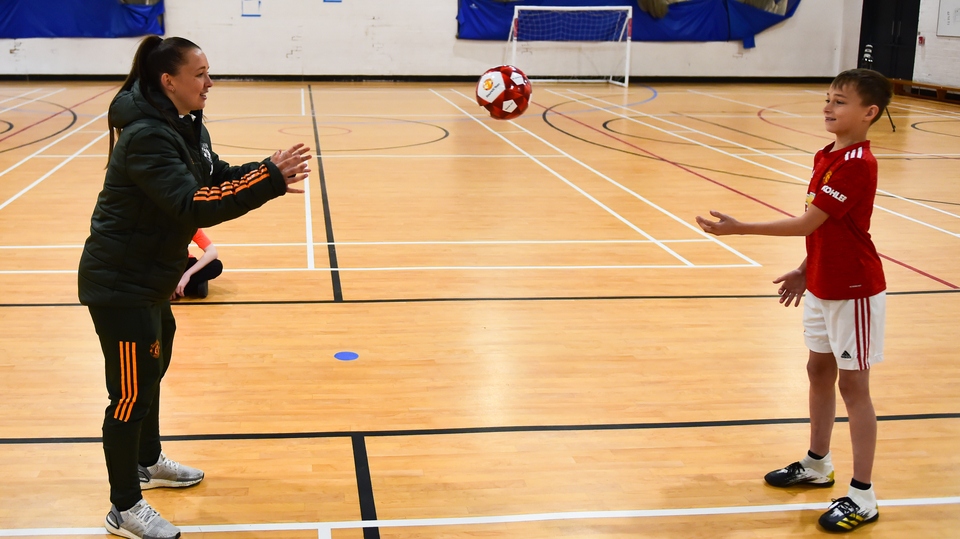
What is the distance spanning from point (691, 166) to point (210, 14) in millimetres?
13274

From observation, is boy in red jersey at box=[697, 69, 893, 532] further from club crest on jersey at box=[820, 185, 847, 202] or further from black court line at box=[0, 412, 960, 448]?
black court line at box=[0, 412, 960, 448]

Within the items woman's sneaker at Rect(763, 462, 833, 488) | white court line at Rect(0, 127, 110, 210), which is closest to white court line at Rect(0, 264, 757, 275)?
white court line at Rect(0, 127, 110, 210)

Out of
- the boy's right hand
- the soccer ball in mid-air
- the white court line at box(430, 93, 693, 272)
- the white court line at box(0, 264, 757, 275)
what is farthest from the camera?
the soccer ball in mid-air

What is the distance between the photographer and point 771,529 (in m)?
3.50

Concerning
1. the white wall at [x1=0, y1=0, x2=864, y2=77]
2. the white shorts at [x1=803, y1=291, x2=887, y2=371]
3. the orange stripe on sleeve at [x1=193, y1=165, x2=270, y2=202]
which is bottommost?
the white shorts at [x1=803, y1=291, x2=887, y2=371]

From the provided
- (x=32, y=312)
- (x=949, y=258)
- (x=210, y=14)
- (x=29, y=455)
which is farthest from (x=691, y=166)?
(x=210, y=14)

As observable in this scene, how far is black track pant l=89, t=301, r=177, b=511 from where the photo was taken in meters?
3.18

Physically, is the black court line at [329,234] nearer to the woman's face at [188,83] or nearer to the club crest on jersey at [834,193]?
the woman's face at [188,83]

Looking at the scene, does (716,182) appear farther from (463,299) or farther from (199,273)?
(199,273)

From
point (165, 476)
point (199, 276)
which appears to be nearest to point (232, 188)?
point (165, 476)

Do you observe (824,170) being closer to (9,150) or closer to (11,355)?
(11,355)

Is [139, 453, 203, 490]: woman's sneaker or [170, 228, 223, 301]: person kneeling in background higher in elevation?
[170, 228, 223, 301]: person kneeling in background

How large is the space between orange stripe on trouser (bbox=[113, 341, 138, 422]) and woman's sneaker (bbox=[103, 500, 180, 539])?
0.36 metres

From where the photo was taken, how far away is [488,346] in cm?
541
